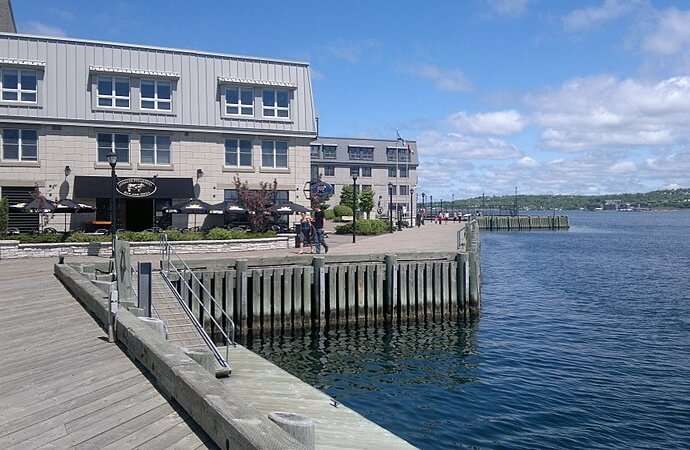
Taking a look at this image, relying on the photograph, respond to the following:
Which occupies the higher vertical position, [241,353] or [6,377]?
[6,377]

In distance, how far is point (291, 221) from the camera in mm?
38625

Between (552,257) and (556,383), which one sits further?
(552,257)

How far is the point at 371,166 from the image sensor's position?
294ft

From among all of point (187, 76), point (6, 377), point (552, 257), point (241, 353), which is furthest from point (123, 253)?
point (552, 257)

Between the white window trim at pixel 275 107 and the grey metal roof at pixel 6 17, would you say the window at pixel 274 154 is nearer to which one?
the white window trim at pixel 275 107

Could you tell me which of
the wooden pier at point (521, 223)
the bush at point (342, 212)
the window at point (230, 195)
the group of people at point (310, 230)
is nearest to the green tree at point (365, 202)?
the bush at point (342, 212)

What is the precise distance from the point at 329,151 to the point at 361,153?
492 cm

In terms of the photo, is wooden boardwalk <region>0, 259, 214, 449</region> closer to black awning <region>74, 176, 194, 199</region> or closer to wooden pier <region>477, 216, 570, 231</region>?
black awning <region>74, 176, 194, 199</region>

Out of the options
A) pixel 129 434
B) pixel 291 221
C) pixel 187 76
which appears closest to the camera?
pixel 129 434

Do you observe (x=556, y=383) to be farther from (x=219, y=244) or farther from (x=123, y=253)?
(x=219, y=244)

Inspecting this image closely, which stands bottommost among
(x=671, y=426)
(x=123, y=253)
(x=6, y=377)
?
(x=671, y=426)

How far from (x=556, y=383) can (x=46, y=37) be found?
3108cm

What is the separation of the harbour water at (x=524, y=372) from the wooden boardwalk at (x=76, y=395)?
18.5 ft

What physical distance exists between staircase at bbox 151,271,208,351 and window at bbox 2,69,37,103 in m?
20.5
